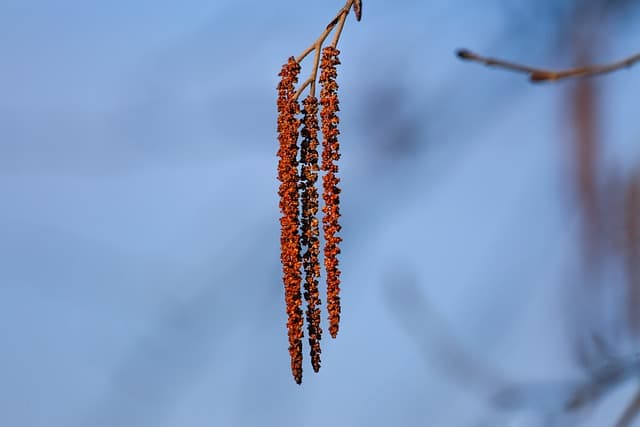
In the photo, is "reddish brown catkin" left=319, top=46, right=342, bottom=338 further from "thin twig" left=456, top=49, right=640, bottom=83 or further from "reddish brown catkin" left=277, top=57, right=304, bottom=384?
"thin twig" left=456, top=49, right=640, bottom=83

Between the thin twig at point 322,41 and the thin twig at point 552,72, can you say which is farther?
the thin twig at point 322,41

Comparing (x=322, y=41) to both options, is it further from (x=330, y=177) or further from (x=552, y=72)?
(x=552, y=72)

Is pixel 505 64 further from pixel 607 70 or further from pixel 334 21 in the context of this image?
pixel 334 21

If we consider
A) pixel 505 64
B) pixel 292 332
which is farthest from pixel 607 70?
pixel 292 332

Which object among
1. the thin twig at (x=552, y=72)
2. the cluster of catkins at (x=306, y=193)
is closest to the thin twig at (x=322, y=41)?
the cluster of catkins at (x=306, y=193)

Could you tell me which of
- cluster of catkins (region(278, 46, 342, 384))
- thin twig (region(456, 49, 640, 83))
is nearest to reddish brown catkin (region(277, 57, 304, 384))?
cluster of catkins (region(278, 46, 342, 384))

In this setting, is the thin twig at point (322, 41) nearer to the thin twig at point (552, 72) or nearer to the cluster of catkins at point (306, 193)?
the cluster of catkins at point (306, 193)
